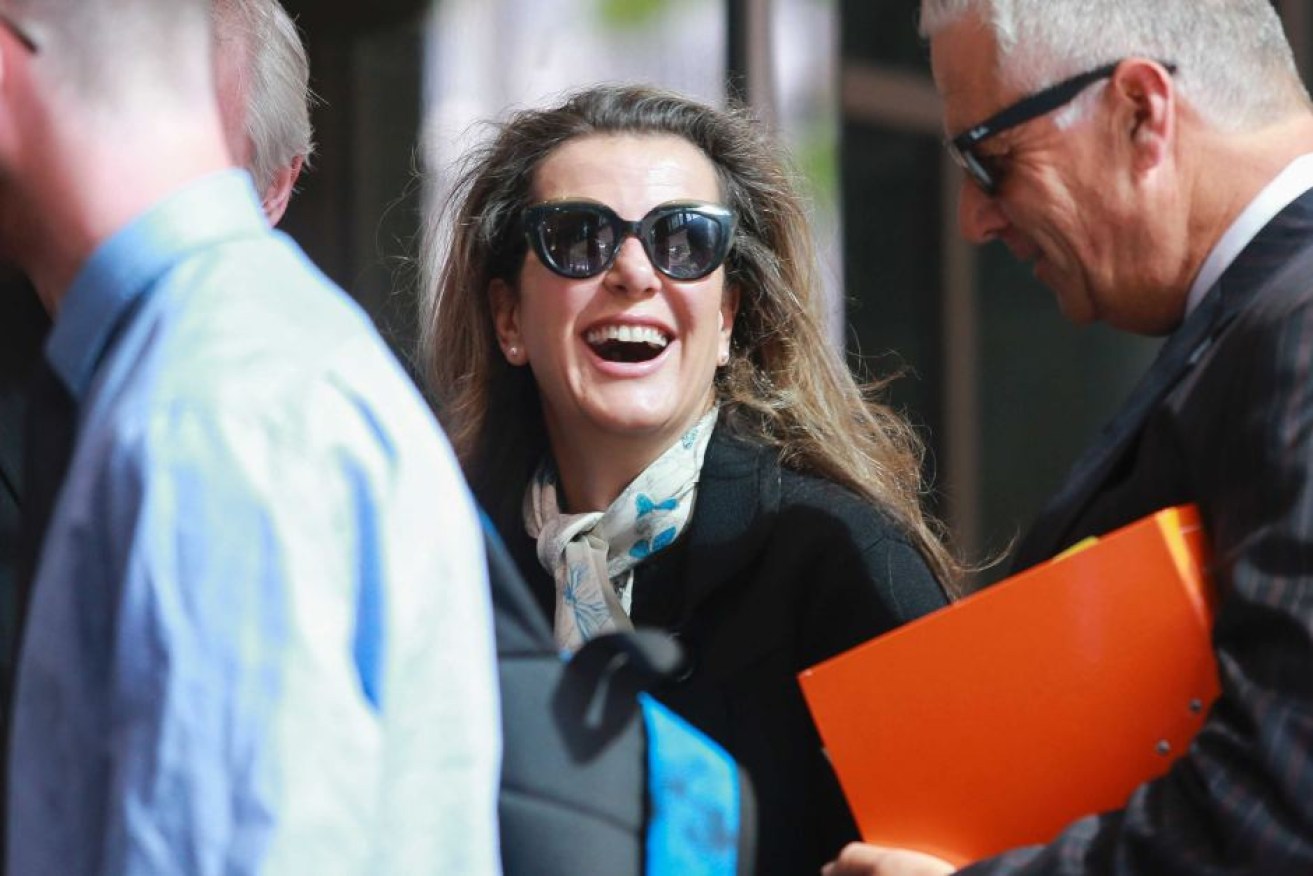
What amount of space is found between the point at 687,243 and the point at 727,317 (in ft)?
0.75

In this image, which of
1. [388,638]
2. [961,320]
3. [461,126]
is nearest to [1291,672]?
[388,638]

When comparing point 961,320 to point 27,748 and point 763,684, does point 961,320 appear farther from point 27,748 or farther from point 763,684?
point 27,748

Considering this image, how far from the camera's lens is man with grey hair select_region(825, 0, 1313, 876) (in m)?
1.56

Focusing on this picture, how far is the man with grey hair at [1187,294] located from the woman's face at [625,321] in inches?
24.9

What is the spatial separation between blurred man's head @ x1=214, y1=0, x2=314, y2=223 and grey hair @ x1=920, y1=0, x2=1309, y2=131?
1.14m

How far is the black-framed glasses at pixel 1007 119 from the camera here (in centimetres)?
196

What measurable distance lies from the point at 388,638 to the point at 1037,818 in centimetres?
84

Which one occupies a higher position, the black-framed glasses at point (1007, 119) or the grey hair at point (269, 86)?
the grey hair at point (269, 86)

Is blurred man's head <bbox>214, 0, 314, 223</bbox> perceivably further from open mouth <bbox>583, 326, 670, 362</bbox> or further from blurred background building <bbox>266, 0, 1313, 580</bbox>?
blurred background building <bbox>266, 0, 1313, 580</bbox>

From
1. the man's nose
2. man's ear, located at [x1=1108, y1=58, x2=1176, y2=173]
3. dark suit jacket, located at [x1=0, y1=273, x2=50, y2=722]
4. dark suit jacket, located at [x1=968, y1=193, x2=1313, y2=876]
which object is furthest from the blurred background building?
dark suit jacket, located at [x1=968, y1=193, x2=1313, y2=876]

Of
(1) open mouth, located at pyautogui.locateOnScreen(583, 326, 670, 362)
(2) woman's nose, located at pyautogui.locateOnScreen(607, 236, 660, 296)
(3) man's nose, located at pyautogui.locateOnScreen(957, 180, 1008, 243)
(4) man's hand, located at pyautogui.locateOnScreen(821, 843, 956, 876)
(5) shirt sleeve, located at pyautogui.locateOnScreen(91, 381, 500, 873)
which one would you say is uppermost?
(3) man's nose, located at pyautogui.locateOnScreen(957, 180, 1008, 243)

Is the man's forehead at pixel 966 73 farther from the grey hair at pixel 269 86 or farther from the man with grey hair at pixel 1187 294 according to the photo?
the grey hair at pixel 269 86

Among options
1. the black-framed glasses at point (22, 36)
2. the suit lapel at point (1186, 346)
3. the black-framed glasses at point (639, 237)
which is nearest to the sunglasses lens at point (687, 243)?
the black-framed glasses at point (639, 237)

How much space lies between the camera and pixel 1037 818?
1.82m
